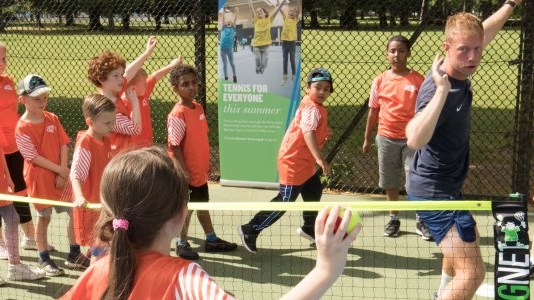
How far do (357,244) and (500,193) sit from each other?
8.73ft

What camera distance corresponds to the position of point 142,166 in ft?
6.95

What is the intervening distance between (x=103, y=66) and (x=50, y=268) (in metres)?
1.66

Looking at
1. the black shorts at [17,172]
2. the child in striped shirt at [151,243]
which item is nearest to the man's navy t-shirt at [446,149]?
the child in striped shirt at [151,243]

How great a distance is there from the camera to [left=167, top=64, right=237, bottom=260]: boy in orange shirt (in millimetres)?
5902

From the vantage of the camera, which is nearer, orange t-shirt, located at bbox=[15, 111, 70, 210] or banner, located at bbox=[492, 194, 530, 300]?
banner, located at bbox=[492, 194, 530, 300]

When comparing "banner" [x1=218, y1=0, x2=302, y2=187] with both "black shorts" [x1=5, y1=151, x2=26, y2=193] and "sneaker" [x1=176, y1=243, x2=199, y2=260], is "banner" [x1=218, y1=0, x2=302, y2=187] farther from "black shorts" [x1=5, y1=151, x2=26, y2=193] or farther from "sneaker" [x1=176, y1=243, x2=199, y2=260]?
"black shorts" [x1=5, y1=151, x2=26, y2=193]

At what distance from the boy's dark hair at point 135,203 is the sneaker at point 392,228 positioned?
467 cm

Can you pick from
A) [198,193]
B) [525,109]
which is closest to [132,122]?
[198,193]

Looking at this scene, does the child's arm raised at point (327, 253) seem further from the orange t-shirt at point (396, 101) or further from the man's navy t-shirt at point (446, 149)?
the orange t-shirt at point (396, 101)

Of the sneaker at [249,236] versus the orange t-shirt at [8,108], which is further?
the orange t-shirt at [8,108]

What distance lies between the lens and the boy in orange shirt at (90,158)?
191 inches

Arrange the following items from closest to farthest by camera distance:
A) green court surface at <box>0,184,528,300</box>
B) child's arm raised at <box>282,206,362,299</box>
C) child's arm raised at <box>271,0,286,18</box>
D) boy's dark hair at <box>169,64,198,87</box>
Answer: child's arm raised at <box>282,206,362,299</box> → green court surface at <box>0,184,528,300</box> → boy's dark hair at <box>169,64,198,87</box> → child's arm raised at <box>271,0,286,18</box>

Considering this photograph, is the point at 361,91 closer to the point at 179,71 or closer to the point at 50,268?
the point at 179,71

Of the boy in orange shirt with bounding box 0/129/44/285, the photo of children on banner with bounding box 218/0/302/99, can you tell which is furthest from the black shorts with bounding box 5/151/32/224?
the photo of children on banner with bounding box 218/0/302/99
